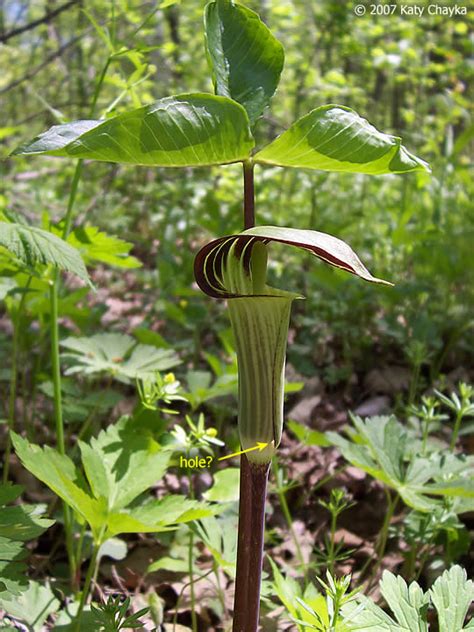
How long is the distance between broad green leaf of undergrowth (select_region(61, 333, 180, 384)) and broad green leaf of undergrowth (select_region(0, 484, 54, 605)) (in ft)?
2.20

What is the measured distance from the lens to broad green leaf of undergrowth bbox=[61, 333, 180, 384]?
186cm

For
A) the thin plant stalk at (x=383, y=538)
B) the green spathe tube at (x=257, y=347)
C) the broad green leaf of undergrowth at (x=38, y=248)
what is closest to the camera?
the green spathe tube at (x=257, y=347)

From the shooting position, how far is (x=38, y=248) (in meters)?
1.28

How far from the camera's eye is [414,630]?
41.9 inches

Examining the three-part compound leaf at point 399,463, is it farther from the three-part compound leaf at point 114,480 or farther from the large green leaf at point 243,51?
the large green leaf at point 243,51

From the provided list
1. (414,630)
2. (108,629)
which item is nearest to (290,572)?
(414,630)

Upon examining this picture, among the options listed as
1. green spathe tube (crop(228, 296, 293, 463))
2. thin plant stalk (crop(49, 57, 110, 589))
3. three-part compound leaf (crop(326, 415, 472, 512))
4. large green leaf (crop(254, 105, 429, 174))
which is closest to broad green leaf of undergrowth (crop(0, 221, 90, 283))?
thin plant stalk (crop(49, 57, 110, 589))

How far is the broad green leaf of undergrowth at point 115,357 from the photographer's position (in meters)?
1.86

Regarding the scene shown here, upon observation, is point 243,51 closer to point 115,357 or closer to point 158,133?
point 158,133

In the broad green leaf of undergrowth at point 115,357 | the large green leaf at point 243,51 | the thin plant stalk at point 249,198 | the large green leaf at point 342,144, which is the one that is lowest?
the broad green leaf of undergrowth at point 115,357

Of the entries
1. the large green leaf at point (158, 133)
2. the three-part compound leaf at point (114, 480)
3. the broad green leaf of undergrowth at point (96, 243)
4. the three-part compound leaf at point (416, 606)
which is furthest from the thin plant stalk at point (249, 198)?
the broad green leaf of undergrowth at point (96, 243)

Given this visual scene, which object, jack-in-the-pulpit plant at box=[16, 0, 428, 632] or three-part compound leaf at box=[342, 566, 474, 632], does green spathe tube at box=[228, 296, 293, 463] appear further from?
three-part compound leaf at box=[342, 566, 474, 632]

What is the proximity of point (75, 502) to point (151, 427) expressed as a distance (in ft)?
1.98

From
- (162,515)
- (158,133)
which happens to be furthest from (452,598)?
(158,133)
